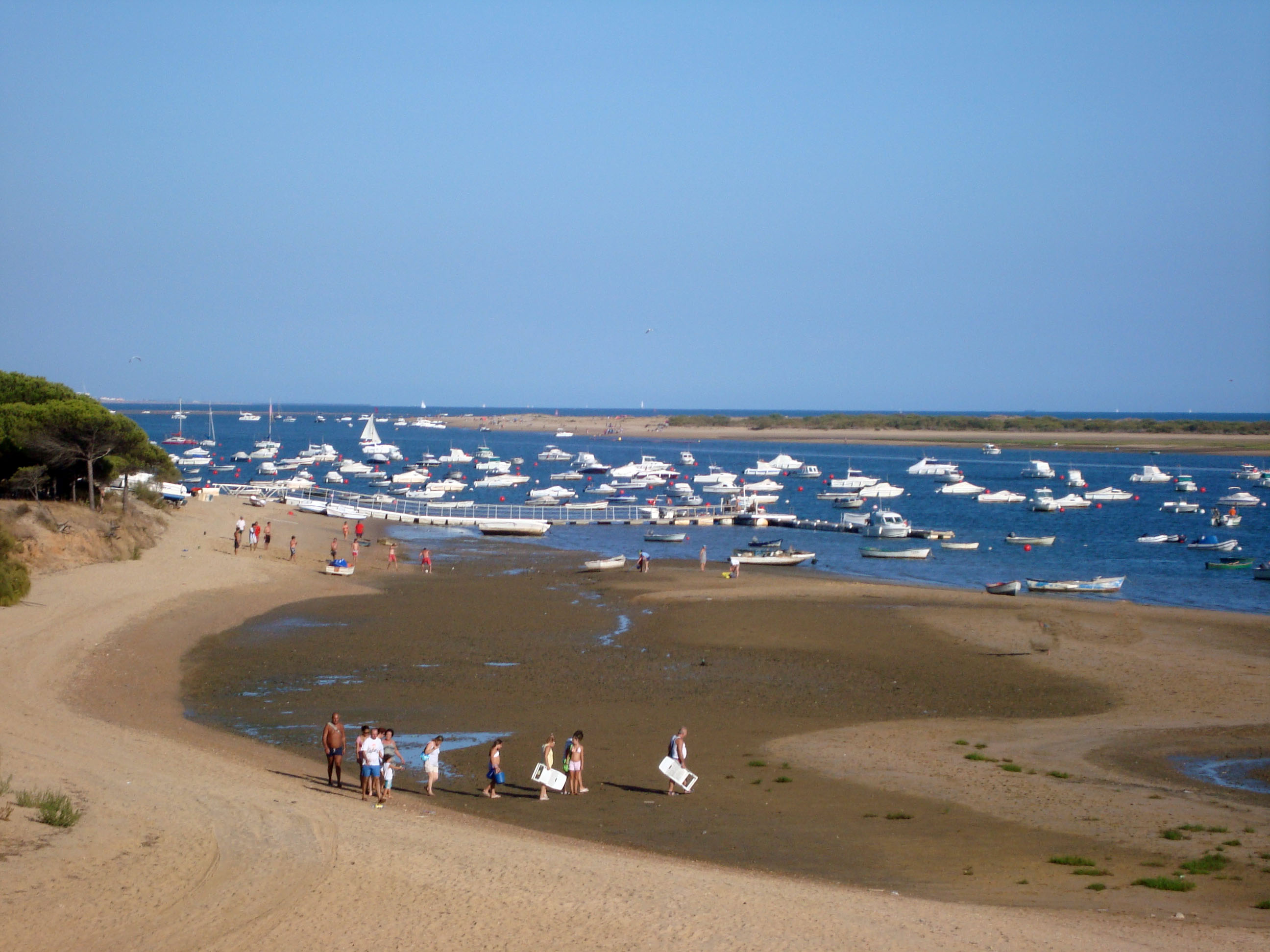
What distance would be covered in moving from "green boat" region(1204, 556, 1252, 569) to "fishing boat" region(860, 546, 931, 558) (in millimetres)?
12376

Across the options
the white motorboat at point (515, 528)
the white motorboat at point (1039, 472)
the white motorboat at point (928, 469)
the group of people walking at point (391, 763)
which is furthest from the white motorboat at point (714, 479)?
the group of people walking at point (391, 763)

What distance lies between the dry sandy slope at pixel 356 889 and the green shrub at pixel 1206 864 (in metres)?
1.92

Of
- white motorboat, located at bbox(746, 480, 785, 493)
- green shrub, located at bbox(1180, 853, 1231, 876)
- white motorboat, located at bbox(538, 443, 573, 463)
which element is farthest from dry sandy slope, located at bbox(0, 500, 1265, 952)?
white motorboat, located at bbox(538, 443, 573, 463)

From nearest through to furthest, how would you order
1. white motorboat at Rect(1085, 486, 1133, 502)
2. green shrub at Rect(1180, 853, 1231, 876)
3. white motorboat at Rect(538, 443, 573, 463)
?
green shrub at Rect(1180, 853, 1231, 876)
white motorboat at Rect(1085, 486, 1133, 502)
white motorboat at Rect(538, 443, 573, 463)

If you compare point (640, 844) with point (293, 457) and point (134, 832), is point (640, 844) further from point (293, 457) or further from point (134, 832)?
point (293, 457)

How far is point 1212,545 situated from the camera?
56281mm

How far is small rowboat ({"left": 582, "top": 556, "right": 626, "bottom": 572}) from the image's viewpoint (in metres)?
44.5

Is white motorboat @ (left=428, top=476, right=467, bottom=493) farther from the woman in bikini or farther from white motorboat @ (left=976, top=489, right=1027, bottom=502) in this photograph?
the woman in bikini

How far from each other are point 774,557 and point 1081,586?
12.7m

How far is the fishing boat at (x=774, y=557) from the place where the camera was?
48.0 meters

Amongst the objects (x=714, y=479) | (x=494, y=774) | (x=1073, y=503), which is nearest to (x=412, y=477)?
(x=714, y=479)

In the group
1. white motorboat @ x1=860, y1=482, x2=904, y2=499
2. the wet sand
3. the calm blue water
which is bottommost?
the calm blue water

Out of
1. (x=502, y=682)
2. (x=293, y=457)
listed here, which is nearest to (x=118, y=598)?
(x=502, y=682)

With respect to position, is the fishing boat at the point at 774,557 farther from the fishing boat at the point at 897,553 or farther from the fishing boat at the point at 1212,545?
the fishing boat at the point at 1212,545
